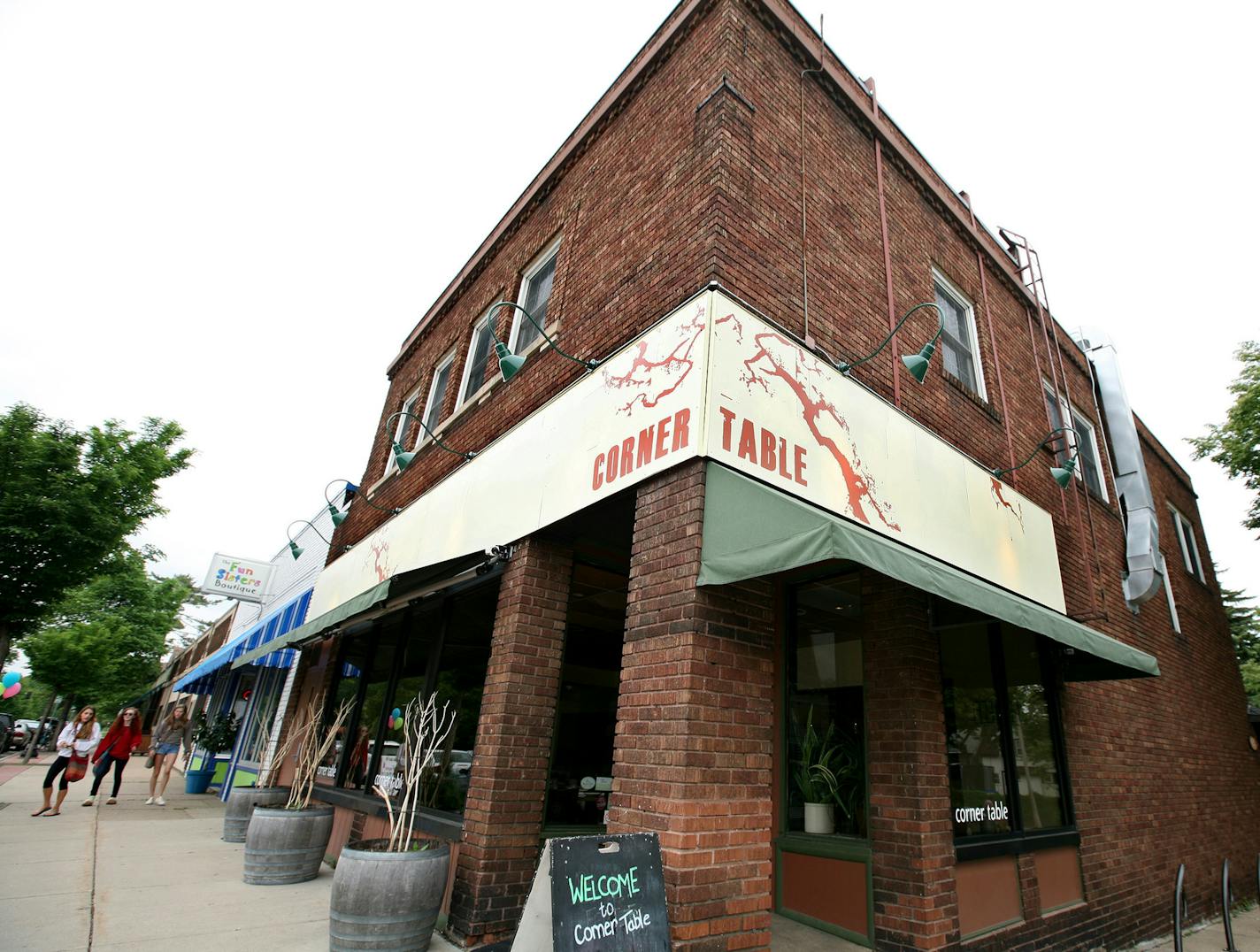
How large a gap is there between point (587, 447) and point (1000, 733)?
14.7ft

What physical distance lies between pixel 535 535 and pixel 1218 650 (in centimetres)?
1290

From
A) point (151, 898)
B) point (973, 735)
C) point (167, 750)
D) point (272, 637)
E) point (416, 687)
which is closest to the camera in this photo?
point (151, 898)

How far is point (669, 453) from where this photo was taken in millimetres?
3963

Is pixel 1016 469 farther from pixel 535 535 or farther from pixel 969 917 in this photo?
pixel 535 535

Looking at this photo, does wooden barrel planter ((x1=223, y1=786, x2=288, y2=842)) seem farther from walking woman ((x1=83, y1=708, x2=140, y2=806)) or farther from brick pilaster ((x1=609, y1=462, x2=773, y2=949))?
brick pilaster ((x1=609, y1=462, x2=773, y2=949))

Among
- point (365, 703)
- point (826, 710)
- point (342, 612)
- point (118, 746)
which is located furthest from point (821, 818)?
point (118, 746)

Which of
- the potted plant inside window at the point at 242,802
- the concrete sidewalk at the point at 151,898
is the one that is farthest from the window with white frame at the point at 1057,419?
the potted plant inside window at the point at 242,802

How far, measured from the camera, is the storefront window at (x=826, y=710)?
4789 millimetres

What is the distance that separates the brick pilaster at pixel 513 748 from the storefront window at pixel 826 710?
1.97m

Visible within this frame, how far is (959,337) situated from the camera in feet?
26.1

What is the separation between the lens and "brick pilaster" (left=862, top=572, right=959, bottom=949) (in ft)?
13.2

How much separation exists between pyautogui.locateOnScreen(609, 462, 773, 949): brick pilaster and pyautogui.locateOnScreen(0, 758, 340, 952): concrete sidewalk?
2586 mm

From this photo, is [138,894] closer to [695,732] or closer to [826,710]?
[695,732]

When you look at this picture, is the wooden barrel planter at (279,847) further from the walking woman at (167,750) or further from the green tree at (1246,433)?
the green tree at (1246,433)
